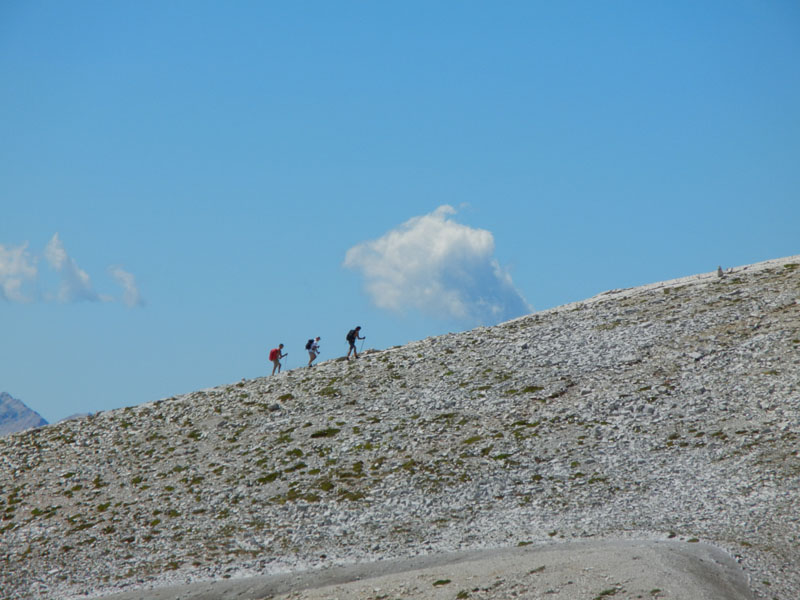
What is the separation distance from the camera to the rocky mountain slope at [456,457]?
35.1 meters

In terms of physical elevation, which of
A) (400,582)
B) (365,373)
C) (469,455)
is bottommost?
(400,582)

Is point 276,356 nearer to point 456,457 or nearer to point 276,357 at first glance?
point 276,357

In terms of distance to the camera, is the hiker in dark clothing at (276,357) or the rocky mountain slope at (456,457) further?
the hiker in dark clothing at (276,357)

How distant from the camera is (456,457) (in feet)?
137

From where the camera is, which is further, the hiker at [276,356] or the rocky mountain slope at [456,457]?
the hiker at [276,356]

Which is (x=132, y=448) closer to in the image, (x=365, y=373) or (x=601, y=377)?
(x=365, y=373)

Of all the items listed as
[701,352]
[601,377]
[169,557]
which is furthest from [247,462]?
[701,352]

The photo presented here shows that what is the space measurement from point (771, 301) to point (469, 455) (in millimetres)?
23376

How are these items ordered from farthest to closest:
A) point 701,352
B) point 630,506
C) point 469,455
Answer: point 701,352 → point 469,455 → point 630,506

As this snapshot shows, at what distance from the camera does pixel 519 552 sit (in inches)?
1262

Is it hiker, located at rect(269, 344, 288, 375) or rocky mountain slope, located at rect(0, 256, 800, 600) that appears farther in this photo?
hiker, located at rect(269, 344, 288, 375)

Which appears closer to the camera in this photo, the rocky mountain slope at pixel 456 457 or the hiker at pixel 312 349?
the rocky mountain slope at pixel 456 457

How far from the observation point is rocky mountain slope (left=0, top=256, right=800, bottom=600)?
35.1 m

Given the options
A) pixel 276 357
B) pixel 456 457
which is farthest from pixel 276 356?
pixel 456 457
